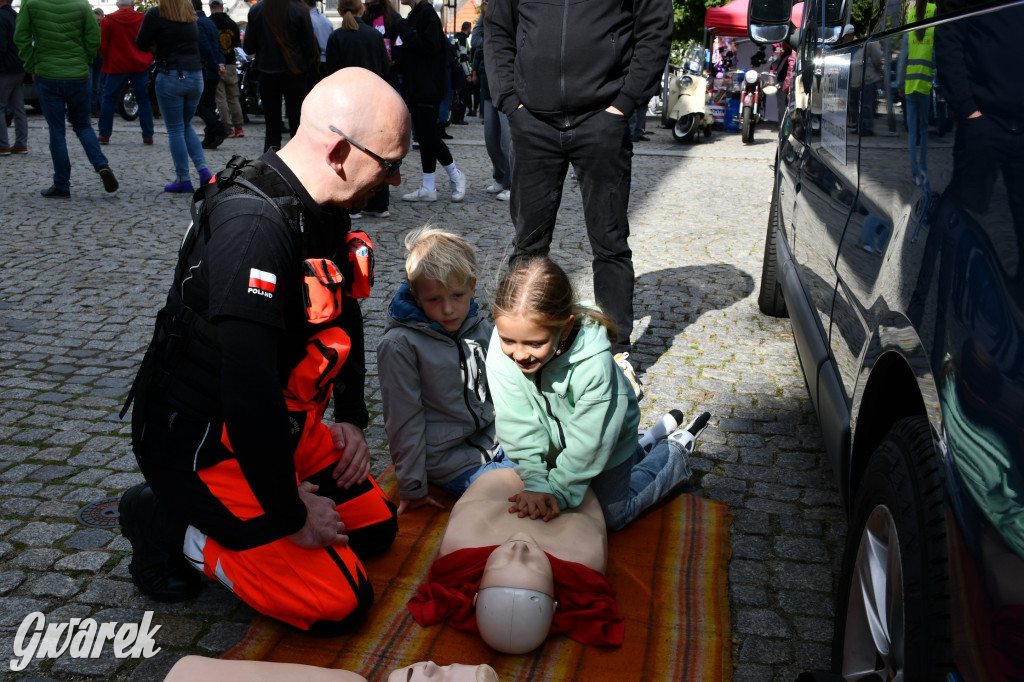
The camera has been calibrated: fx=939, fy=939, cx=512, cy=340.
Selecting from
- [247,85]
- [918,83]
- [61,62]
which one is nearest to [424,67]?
[61,62]

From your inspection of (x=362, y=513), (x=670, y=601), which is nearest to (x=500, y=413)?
(x=362, y=513)

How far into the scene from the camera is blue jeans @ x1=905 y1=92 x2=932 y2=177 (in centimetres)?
180

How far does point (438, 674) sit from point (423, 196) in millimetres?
7404

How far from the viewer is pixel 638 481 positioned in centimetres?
336

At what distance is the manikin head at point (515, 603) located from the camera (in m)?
2.50

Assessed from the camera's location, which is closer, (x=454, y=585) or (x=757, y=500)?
(x=454, y=585)

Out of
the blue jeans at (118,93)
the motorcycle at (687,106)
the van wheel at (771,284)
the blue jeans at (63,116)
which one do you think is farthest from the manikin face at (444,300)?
the motorcycle at (687,106)

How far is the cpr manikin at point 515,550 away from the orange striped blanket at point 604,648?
10cm

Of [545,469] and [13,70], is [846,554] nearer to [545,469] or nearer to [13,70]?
[545,469]

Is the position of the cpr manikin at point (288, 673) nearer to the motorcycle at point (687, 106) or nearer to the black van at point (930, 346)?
the black van at point (930, 346)

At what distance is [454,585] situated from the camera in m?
2.77

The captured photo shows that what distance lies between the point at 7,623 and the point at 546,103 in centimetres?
297

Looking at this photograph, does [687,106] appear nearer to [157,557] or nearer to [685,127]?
[685,127]

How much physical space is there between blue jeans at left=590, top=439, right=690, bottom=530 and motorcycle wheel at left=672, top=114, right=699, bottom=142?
483 inches
